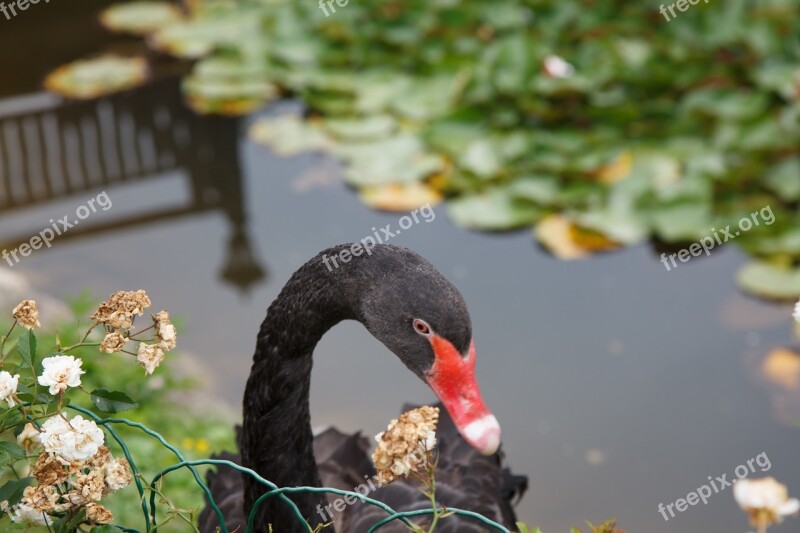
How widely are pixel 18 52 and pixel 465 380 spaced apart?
154 inches

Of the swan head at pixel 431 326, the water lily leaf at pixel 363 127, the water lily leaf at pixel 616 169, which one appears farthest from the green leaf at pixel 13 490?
the water lily leaf at pixel 363 127

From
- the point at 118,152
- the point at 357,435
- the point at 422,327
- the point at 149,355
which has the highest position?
the point at 149,355

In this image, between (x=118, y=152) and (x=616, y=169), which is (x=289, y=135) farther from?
(x=616, y=169)

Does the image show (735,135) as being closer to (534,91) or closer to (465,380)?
(534,91)

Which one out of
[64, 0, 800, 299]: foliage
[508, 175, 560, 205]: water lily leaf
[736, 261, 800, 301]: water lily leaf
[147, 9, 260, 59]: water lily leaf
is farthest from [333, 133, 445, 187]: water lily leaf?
[736, 261, 800, 301]: water lily leaf

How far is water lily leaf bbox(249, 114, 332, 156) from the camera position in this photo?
4.02 meters

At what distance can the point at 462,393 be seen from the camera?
1.55 meters

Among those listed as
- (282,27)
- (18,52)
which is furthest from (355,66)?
(18,52)

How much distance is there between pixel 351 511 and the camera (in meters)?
1.94

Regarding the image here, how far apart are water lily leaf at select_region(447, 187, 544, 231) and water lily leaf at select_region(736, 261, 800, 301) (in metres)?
0.73

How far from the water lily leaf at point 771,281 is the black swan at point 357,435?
138 centimetres

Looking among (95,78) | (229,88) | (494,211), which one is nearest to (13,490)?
(494,211)

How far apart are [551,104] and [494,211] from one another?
58cm

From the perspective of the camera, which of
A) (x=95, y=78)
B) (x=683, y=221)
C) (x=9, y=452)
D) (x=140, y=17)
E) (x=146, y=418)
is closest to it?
(x=9, y=452)
